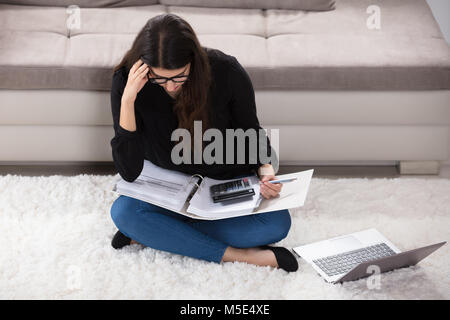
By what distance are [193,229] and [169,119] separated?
1.07 feet

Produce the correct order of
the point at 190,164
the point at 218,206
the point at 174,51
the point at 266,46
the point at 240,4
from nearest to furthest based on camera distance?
the point at 174,51
the point at 218,206
the point at 190,164
the point at 266,46
the point at 240,4

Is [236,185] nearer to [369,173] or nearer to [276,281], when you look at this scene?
[276,281]

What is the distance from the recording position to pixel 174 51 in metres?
1.28

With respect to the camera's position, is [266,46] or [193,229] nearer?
[193,229]

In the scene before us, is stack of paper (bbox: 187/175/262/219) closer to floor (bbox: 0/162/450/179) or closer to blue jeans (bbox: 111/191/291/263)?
blue jeans (bbox: 111/191/291/263)

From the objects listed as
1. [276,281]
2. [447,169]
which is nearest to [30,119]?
[276,281]

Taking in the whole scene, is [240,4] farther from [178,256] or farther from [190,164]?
[178,256]

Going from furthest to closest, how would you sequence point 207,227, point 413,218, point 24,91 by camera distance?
point 24,91 < point 413,218 < point 207,227

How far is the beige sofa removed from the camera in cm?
191

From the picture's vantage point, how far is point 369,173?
2102 mm

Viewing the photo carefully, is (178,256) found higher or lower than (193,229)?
lower

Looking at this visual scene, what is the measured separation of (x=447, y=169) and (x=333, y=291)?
3.22 feet

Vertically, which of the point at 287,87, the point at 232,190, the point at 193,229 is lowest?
the point at 193,229

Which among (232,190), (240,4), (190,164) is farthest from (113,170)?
(240,4)
